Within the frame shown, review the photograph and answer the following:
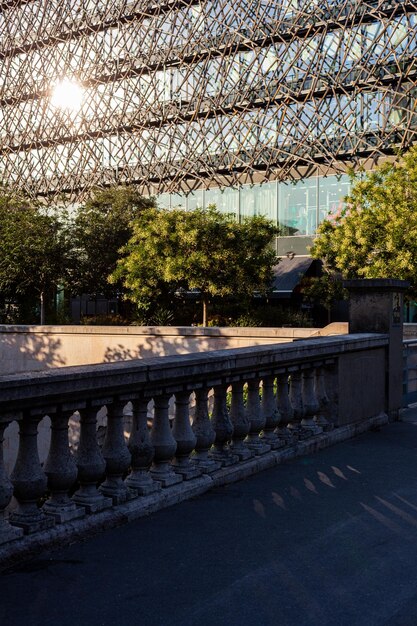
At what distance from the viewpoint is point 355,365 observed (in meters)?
9.92

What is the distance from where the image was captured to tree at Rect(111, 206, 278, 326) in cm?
3534

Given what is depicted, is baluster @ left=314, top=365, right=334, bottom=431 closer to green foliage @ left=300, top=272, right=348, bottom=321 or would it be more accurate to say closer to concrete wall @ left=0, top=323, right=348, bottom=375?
concrete wall @ left=0, top=323, right=348, bottom=375

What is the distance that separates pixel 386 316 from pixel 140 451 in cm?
599

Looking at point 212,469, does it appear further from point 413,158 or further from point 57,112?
point 57,112

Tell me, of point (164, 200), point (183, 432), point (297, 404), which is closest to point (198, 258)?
point (164, 200)

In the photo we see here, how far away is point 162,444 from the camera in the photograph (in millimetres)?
6168

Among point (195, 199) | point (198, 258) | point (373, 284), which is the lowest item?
point (373, 284)

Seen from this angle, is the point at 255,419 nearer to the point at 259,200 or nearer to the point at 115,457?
the point at 115,457

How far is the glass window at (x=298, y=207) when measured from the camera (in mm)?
49219

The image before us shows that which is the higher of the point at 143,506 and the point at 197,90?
the point at 197,90

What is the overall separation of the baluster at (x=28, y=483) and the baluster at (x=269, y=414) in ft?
10.7

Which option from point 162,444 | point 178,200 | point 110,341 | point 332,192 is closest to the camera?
point 162,444

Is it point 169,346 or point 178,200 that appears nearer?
point 169,346

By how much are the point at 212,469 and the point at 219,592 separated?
2521mm
